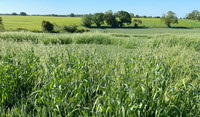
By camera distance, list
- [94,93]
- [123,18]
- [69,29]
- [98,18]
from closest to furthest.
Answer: [94,93], [69,29], [98,18], [123,18]

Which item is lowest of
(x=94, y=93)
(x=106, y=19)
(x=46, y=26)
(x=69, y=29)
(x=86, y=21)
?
(x=94, y=93)

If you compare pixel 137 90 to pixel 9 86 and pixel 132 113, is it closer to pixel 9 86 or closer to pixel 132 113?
pixel 132 113

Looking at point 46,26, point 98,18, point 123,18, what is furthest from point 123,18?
point 46,26

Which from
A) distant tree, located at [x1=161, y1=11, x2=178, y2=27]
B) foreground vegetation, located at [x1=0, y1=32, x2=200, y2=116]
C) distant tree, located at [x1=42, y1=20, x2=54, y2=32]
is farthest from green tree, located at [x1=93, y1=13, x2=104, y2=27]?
foreground vegetation, located at [x1=0, y1=32, x2=200, y2=116]

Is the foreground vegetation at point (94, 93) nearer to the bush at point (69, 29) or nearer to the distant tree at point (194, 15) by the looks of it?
the bush at point (69, 29)

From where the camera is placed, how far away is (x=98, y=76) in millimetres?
3738

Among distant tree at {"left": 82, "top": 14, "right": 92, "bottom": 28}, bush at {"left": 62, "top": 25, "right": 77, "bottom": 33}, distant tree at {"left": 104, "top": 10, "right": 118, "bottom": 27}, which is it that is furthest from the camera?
distant tree at {"left": 104, "top": 10, "right": 118, "bottom": 27}

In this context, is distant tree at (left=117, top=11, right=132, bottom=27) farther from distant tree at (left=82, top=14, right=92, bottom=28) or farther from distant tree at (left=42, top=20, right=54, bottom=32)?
distant tree at (left=42, top=20, right=54, bottom=32)

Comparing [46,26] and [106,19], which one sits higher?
[106,19]

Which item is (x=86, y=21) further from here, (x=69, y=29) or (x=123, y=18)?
(x=69, y=29)

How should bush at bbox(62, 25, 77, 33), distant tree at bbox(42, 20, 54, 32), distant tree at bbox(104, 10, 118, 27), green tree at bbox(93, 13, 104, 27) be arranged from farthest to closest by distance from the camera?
distant tree at bbox(104, 10, 118, 27), green tree at bbox(93, 13, 104, 27), bush at bbox(62, 25, 77, 33), distant tree at bbox(42, 20, 54, 32)

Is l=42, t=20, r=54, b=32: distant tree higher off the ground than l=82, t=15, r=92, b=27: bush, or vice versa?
l=82, t=15, r=92, b=27: bush

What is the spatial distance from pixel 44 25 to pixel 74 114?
35.1 m

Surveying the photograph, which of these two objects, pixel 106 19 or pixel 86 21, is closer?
pixel 86 21
